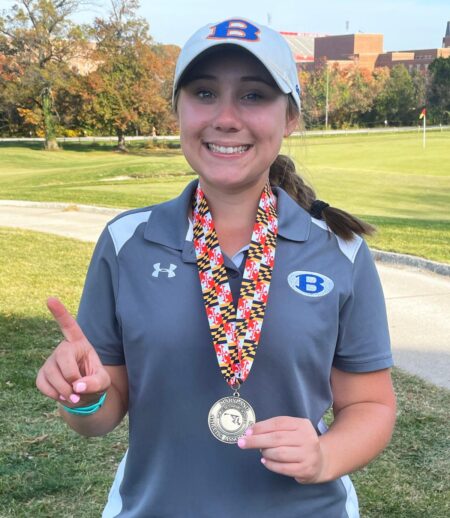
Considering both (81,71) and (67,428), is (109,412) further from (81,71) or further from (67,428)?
(81,71)

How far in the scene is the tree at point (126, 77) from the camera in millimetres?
46406

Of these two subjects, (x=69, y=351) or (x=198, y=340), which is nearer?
(x=69, y=351)

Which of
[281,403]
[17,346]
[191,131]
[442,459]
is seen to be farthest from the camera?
[17,346]

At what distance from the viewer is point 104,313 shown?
174 cm

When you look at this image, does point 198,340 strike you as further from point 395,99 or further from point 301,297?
point 395,99

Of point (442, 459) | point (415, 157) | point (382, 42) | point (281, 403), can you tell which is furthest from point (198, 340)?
point (382, 42)

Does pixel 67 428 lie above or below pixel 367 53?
below

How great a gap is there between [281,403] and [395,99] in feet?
264

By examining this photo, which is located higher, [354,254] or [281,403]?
[354,254]

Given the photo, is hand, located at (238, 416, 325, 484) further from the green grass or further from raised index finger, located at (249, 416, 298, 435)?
the green grass

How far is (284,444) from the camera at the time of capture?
141 cm

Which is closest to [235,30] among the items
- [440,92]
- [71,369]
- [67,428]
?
[71,369]

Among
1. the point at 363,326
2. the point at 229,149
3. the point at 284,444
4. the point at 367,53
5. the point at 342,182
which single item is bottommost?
the point at 342,182

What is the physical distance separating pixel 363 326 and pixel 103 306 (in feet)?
2.06
